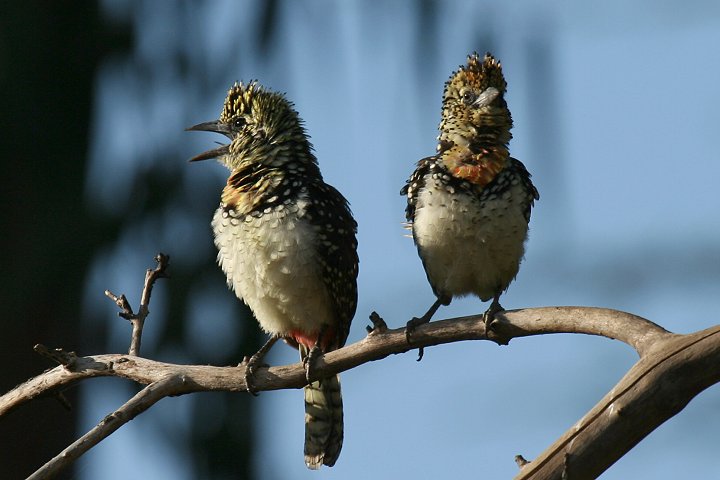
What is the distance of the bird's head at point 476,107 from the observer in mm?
4379

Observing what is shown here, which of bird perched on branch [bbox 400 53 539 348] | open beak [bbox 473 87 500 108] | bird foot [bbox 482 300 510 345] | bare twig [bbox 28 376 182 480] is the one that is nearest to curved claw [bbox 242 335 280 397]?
bare twig [bbox 28 376 182 480]

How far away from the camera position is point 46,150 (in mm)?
6133

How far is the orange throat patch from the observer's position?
13.8 ft

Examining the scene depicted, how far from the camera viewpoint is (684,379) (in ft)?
10.0

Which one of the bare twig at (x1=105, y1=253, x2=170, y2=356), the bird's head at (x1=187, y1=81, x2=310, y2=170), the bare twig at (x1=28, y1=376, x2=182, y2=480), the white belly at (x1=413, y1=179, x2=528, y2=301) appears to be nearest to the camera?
the bare twig at (x1=28, y1=376, x2=182, y2=480)

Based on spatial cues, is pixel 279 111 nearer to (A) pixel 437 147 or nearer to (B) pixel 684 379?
(A) pixel 437 147

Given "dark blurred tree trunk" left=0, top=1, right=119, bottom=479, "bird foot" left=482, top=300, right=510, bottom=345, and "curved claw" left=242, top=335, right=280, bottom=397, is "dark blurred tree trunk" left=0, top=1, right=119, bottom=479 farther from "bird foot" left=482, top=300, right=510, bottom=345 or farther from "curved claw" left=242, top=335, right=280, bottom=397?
"bird foot" left=482, top=300, right=510, bottom=345

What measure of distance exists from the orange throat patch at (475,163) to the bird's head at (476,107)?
0.17ft

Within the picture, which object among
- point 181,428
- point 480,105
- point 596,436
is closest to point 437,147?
point 480,105

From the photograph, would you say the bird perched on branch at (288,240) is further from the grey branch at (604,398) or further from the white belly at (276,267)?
the grey branch at (604,398)

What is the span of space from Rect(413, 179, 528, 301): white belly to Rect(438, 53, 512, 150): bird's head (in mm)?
234

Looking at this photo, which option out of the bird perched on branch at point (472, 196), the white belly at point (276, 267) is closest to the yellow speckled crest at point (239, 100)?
the white belly at point (276, 267)

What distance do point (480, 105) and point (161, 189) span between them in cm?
203

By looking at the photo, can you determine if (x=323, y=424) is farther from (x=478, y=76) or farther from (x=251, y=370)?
(x=478, y=76)
